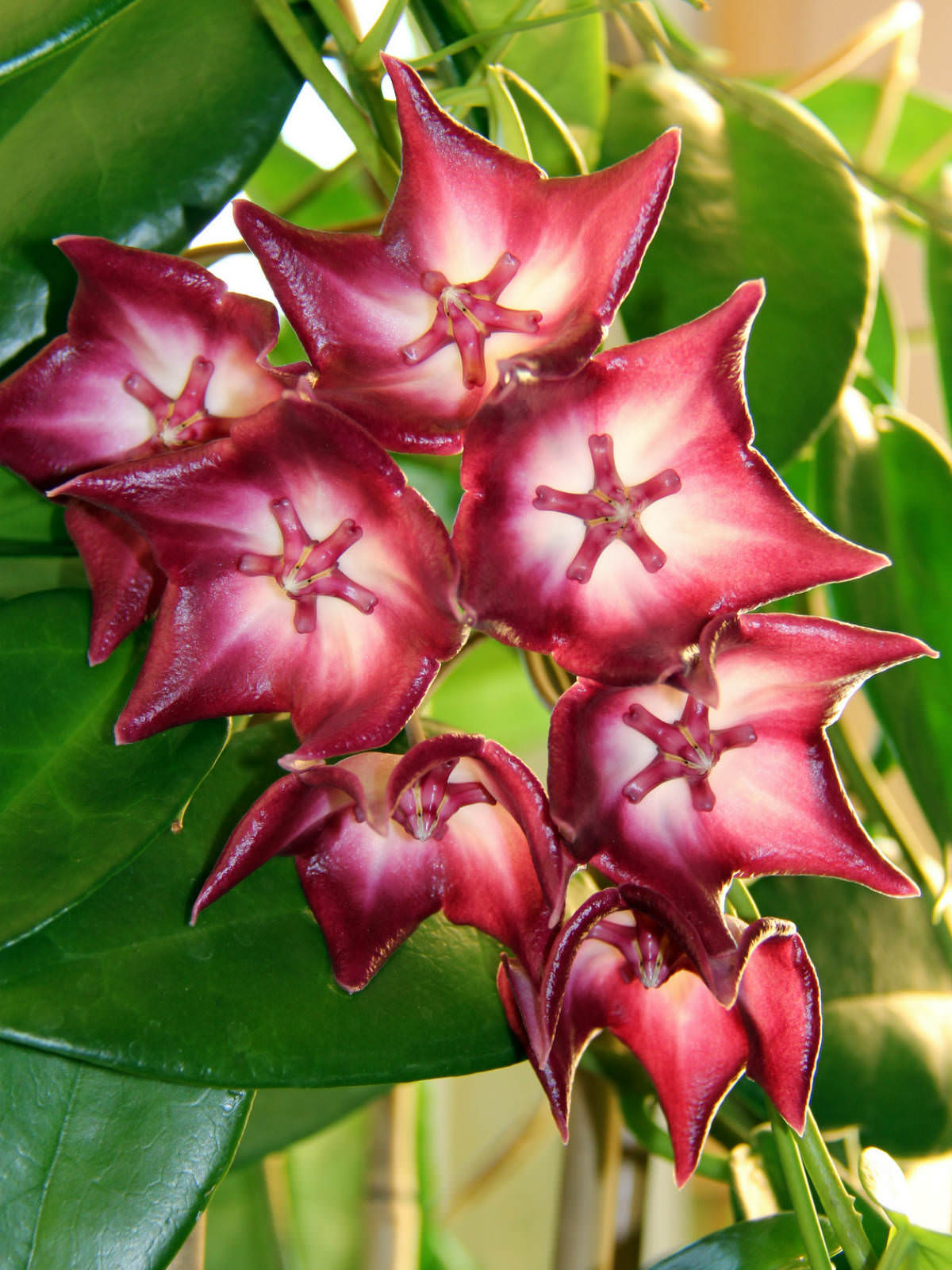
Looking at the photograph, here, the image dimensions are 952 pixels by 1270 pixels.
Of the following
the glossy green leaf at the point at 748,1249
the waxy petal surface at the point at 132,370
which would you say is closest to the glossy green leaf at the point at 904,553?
the glossy green leaf at the point at 748,1249

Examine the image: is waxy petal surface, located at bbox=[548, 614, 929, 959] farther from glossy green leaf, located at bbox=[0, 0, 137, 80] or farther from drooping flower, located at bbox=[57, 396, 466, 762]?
glossy green leaf, located at bbox=[0, 0, 137, 80]

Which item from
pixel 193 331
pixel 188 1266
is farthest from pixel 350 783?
pixel 188 1266

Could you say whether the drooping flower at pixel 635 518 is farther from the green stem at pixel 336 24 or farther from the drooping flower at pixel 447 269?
the green stem at pixel 336 24

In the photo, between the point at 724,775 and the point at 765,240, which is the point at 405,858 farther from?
the point at 765,240

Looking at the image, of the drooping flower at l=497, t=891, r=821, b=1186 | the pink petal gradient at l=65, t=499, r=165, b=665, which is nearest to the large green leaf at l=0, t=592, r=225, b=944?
the pink petal gradient at l=65, t=499, r=165, b=665

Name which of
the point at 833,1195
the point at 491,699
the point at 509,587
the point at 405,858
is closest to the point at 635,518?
the point at 509,587

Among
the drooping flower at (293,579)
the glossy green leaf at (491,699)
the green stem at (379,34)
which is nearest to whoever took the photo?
the drooping flower at (293,579)

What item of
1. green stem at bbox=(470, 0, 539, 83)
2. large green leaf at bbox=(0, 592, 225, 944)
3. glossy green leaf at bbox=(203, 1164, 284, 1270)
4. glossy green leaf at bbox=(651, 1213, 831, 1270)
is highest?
green stem at bbox=(470, 0, 539, 83)
